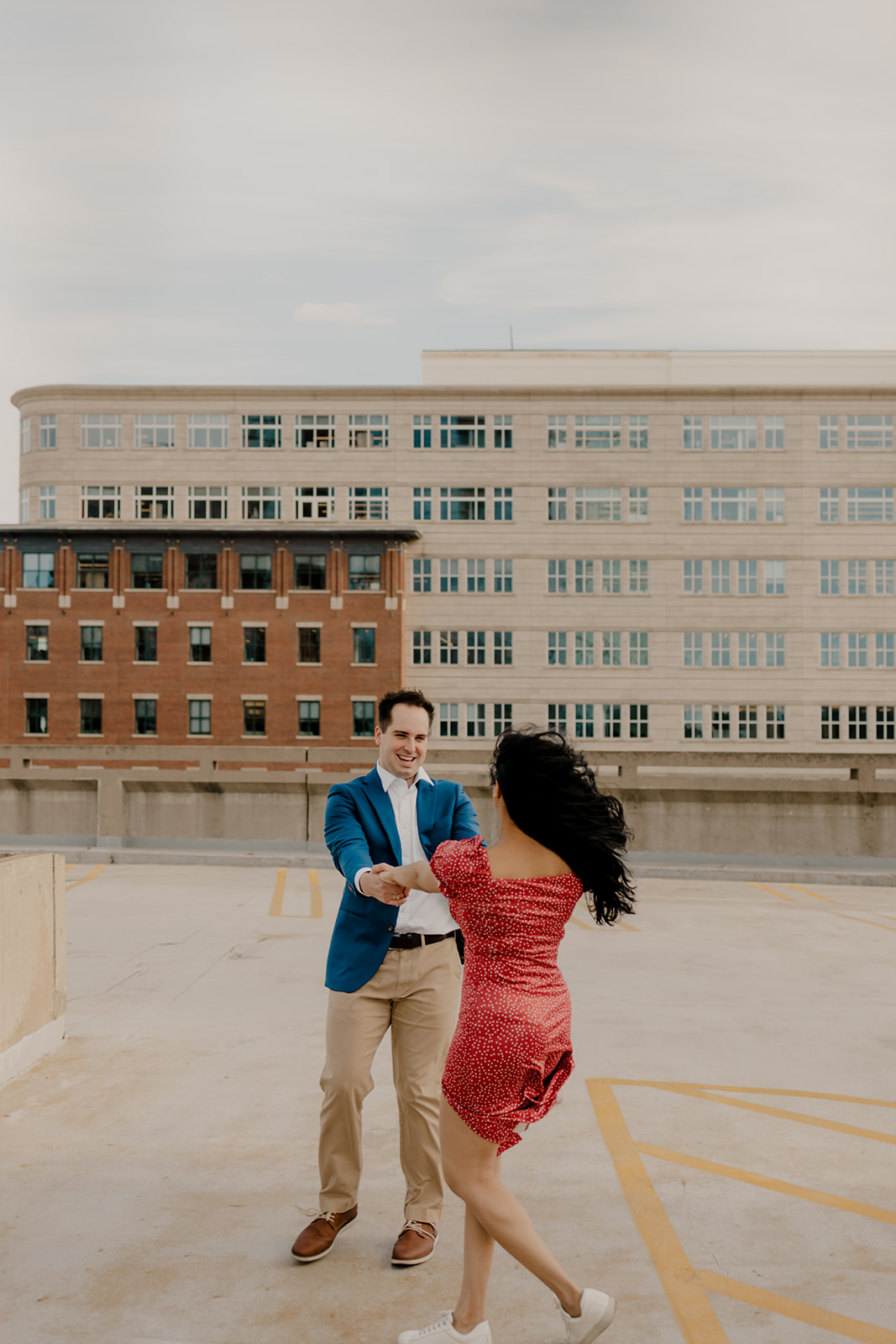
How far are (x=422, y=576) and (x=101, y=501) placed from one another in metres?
19.1

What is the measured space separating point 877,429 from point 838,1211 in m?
62.5

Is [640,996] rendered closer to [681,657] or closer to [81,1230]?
[81,1230]

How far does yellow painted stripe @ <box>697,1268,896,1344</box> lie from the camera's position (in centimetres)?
371

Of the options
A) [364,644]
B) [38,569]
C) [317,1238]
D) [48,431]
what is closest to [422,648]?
[364,644]

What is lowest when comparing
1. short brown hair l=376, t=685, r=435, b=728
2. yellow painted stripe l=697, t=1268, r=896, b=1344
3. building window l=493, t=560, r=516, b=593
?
yellow painted stripe l=697, t=1268, r=896, b=1344

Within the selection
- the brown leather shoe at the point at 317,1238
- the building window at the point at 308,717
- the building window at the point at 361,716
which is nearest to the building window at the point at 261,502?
the building window at the point at 308,717

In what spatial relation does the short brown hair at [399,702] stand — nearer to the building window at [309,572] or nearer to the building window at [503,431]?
the building window at [309,572]


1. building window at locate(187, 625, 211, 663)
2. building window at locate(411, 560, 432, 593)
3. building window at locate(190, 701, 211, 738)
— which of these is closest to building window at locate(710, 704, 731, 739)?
building window at locate(411, 560, 432, 593)

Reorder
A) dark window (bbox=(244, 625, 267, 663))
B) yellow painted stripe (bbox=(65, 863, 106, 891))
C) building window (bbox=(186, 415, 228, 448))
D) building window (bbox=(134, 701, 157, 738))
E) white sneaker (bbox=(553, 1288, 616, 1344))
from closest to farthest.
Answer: white sneaker (bbox=(553, 1288, 616, 1344)) → yellow painted stripe (bbox=(65, 863, 106, 891)) → building window (bbox=(134, 701, 157, 738)) → dark window (bbox=(244, 625, 267, 663)) → building window (bbox=(186, 415, 228, 448))

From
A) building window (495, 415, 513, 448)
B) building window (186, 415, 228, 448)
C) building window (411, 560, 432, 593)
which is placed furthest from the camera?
building window (186, 415, 228, 448)

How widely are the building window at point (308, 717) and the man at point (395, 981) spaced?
173 ft

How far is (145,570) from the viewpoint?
59.5 meters

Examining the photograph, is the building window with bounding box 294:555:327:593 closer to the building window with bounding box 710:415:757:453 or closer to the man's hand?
the building window with bounding box 710:415:757:453

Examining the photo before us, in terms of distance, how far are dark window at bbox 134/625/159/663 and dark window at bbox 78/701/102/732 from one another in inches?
128
